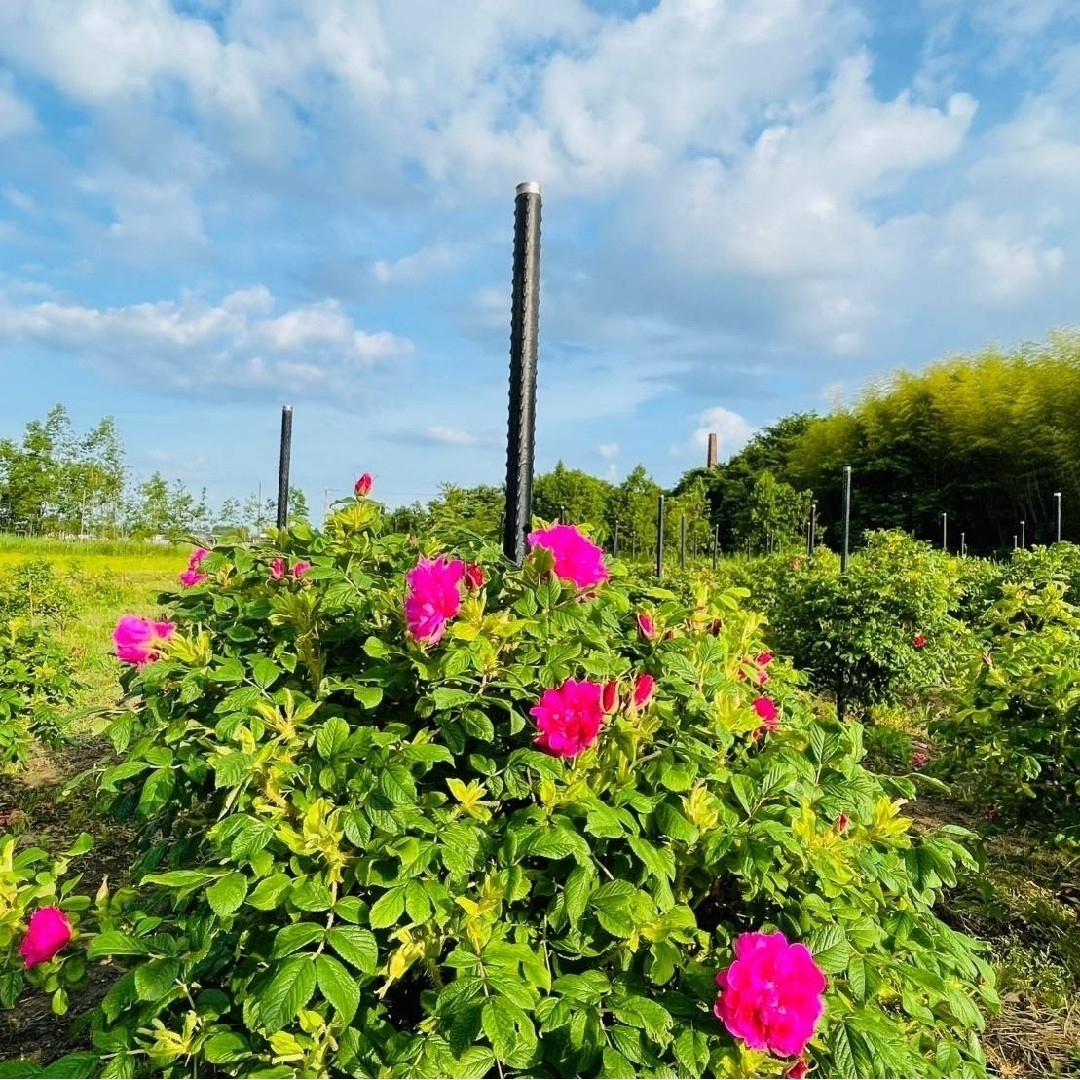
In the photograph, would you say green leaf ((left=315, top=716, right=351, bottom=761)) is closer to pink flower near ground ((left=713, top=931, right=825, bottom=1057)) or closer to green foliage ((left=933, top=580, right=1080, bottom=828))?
pink flower near ground ((left=713, top=931, right=825, bottom=1057))

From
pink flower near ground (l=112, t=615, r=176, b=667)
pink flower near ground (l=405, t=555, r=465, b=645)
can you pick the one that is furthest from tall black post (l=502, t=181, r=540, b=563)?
pink flower near ground (l=112, t=615, r=176, b=667)

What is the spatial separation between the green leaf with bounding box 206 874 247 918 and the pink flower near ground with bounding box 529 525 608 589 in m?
0.54

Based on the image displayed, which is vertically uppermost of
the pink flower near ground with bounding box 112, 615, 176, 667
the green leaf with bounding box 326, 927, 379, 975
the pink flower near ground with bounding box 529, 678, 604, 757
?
the pink flower near ground with bounding box 112, 615, 176, 667

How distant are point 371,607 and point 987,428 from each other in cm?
1853

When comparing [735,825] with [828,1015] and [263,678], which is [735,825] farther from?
[263,678]

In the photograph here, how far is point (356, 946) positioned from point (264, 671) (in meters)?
0.39

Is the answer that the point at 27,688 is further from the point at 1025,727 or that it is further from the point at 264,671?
the point at 1025,727

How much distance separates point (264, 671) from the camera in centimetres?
113

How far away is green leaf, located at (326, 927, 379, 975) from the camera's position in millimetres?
863

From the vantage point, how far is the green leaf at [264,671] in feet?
3.67

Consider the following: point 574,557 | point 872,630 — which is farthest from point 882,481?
point 574,557

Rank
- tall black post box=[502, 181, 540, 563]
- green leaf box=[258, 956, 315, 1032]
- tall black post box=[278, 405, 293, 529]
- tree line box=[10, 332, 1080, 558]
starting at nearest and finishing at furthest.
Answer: green leaf box=[258, 956, 315, 1032] → tall black post box=[502, 181, 540, 563] → tall black post box=[278, 405, 293, 529] → tree line box=[10, 332, 1080, 558]

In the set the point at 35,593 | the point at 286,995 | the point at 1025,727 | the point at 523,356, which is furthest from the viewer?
the point at 35,593

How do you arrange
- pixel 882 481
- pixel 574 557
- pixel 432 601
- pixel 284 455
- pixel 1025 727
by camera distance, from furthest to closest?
pixel 882 481 < pixel 284 455 < pixel 1025 727 < pixel 574 557 < pixel 432 601
